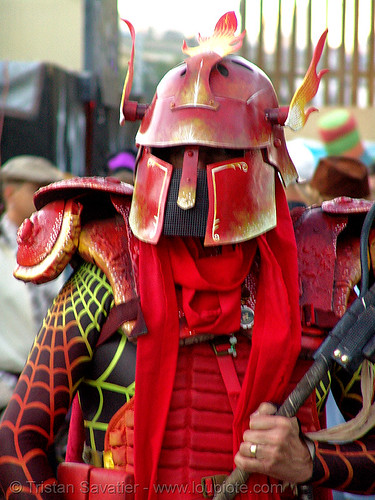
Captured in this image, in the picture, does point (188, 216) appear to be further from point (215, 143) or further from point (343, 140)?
point (343, 140)

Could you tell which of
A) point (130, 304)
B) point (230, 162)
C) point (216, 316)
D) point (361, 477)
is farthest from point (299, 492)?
point (230, 162)

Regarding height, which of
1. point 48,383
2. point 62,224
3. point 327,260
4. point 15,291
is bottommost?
point 15,291

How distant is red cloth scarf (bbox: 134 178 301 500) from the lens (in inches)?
72.2

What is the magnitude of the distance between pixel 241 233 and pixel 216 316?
23 centimetres

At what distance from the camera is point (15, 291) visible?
136 inches

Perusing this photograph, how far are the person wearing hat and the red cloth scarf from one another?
1.40 metres

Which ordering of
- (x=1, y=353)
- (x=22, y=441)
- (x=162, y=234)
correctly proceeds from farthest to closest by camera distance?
(x=1, y=353)
(x=162, y=234)
(x=22, y=441)

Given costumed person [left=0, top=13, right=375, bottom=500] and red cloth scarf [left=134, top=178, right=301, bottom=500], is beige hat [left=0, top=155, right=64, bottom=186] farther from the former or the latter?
red cloth scarf [left=134, top=178, right=301, bottom=500]

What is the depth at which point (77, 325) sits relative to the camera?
190cm

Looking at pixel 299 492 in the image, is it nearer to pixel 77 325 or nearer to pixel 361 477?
pixel 361 477

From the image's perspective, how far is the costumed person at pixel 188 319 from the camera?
1829 mm

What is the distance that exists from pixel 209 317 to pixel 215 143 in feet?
1.52

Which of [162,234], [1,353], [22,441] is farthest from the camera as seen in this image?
[1,353]

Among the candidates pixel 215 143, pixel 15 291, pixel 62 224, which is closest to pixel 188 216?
pixel 215 143
